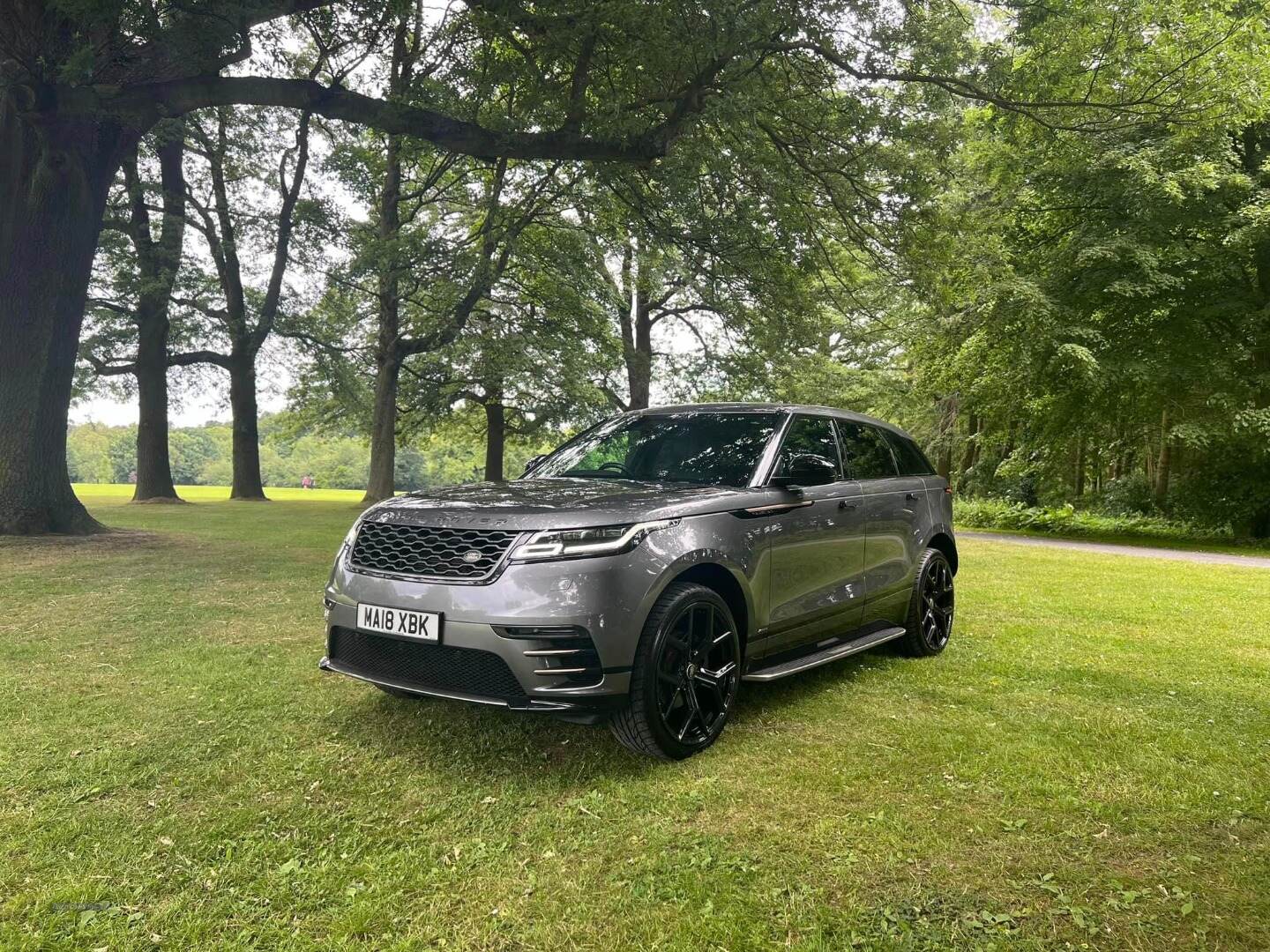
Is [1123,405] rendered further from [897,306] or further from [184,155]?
[184,155]

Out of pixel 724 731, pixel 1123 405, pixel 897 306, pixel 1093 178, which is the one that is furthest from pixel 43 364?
pixel 1123 405

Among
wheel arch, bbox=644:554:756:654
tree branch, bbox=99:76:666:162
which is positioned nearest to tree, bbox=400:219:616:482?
tree branch, bbox=99:76:666:162

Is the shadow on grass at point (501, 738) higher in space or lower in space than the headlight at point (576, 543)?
lower

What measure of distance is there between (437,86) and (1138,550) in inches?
580

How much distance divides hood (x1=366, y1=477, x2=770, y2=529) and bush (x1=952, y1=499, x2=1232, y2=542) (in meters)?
14.4

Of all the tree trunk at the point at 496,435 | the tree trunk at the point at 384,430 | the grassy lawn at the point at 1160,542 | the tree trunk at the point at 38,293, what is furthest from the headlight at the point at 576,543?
the tree trunk at the point at 496,435

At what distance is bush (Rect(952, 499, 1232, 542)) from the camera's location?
17656 millimetres

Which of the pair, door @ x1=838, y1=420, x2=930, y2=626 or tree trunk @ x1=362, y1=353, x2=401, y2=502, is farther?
tree trunk @ x1=362, y1=353, x2=401, y2=502

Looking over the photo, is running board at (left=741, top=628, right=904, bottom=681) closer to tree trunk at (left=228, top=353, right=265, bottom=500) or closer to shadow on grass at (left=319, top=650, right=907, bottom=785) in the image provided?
shadow on grass at (left=319, top=650, right=907, bottom=785)

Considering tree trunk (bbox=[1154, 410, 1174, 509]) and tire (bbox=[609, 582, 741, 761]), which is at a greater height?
tree trunk (bbox=[1154, 410, 1174, 509])

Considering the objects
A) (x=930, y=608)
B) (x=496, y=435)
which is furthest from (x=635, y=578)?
(x=496, y=435)

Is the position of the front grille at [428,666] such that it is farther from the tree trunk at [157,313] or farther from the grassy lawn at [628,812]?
the tree trunk at [157,313]

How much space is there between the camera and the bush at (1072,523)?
17.7m

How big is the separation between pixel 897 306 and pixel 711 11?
1342 centimetres
